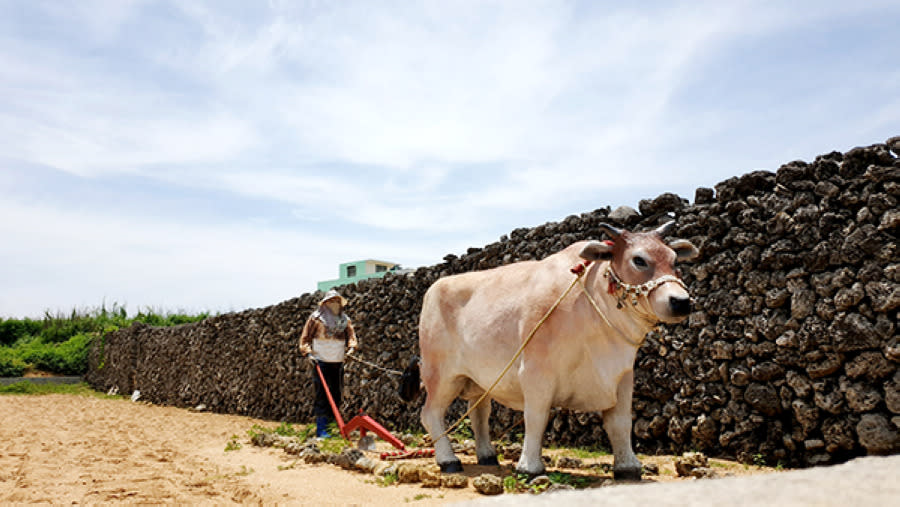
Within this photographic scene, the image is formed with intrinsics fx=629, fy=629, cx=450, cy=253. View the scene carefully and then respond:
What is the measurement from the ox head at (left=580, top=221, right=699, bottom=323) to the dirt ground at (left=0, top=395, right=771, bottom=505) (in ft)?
5.03

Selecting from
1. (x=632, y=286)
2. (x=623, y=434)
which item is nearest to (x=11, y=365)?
(x=623, y=434)

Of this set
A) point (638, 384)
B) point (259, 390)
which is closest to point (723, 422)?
point (638, 384)

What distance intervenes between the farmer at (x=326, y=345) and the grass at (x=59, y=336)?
1749 centimetres

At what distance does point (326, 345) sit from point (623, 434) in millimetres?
4322

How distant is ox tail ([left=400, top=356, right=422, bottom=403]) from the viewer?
5773mm

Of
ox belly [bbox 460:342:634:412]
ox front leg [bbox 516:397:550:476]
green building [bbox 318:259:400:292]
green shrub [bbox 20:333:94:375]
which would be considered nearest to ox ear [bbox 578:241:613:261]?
ox belly [bbox 460:342:634:412]

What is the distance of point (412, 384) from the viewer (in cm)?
579

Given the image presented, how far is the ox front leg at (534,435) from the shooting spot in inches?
166

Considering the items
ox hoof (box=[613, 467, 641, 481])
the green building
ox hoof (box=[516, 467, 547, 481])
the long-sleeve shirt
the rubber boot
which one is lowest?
the rubber boot

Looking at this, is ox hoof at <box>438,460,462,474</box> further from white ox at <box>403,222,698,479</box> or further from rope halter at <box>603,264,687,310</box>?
rope halter at <box>603,264,687,310</box>

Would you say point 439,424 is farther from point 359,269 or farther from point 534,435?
point 359,269

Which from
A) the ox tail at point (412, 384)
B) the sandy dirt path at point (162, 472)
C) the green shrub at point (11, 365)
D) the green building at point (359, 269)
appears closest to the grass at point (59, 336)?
the green shrub at point (11, 365)

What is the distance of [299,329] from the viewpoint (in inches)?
459

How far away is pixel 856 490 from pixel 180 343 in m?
17.8
